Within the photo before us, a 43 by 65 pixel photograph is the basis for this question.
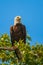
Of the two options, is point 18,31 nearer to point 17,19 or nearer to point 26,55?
point 17,19

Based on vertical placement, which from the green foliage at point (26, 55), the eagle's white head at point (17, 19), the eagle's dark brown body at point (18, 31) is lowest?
the green foliage at point (26, 55)

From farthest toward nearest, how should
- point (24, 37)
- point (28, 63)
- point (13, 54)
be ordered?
point (24, 37), point (13, 54), point (28, 63)

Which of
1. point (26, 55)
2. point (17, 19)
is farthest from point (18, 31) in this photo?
point (26, 55)

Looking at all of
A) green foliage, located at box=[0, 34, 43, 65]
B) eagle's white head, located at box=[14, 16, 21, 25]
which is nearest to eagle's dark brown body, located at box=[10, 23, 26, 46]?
eagle's white head, located at box=[14, 16, 21, 25]

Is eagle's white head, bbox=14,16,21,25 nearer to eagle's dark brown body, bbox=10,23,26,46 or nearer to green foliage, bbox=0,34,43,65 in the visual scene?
eagle's dark brown body, bbox=10,23,26,46

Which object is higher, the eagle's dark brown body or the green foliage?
the eagle's dark brown body

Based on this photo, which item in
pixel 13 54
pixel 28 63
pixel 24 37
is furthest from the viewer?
pixel 24 37

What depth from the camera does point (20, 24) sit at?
13.5 metres

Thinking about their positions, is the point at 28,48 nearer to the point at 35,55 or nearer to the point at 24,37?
the point at 35,55

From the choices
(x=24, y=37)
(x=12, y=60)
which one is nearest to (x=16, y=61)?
(x=12, y=60)

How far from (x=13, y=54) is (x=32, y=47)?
59cm

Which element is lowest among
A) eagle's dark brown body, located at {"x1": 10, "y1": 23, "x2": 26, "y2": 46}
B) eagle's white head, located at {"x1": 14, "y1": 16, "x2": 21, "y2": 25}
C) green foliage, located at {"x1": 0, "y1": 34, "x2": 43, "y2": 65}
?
green foliage, located at {"x1": 0, "y1": 34, "x2": 43, "y2": 65}

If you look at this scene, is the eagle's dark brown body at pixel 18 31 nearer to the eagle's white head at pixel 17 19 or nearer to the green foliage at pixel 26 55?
the eagle's white head at pixel 17 19

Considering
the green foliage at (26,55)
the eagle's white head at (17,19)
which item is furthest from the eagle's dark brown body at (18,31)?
the green foliage at (26,55)
